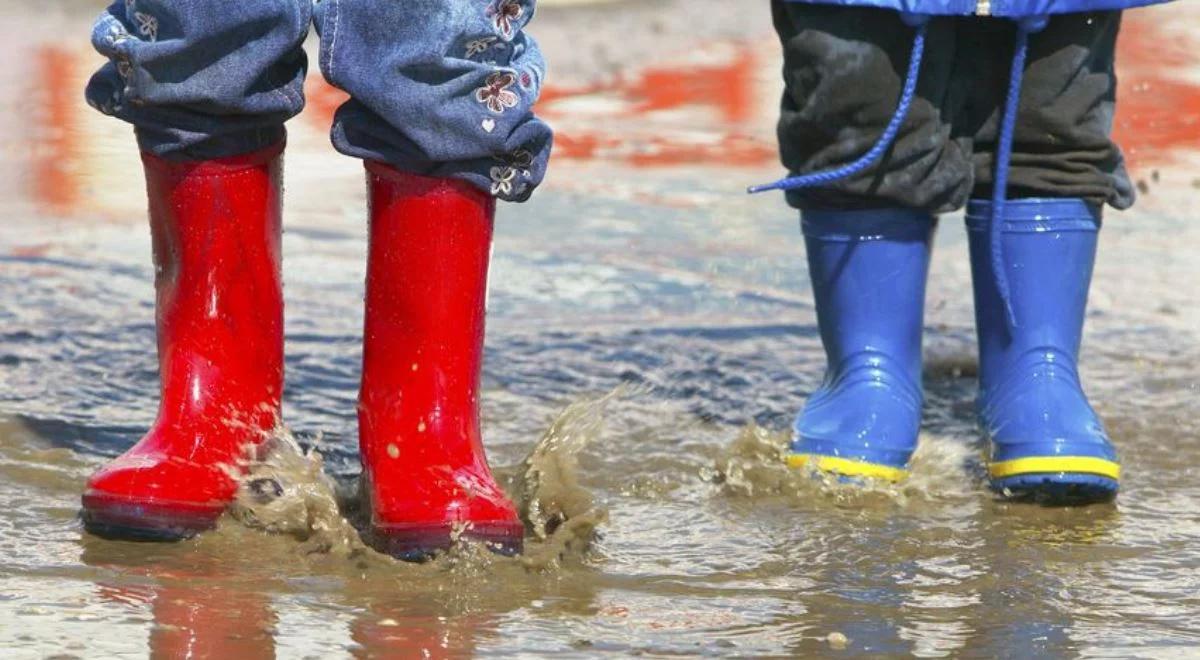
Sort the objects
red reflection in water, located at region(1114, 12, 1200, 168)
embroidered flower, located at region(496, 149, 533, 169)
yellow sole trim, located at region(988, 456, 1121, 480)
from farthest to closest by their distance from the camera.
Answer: red reflection in water, located at region(1114, 12, 1200, 168), yellow sole trim, located at region(988, 456, 1121, 480), embroidered flower, located at region(496, 149, 533, 169)

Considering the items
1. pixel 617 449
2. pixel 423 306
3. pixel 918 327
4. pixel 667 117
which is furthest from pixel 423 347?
pixel 667 117

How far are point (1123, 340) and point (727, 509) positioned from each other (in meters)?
1.18

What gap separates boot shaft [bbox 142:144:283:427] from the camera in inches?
86.0

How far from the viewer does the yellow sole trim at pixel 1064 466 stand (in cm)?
242

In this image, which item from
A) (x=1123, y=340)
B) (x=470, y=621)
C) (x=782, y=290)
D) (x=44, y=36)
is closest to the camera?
(x=470, y=621)

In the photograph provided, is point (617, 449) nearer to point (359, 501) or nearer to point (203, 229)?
point (359, 501)

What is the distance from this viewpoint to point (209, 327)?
7.20ft

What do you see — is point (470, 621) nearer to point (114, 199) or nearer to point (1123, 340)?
point (1123, 340)

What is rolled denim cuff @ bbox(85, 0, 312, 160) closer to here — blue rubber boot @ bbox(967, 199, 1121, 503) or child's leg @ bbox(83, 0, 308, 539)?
child's leg @ bbox(83, 0, 308, 539)

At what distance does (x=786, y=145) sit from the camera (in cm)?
261

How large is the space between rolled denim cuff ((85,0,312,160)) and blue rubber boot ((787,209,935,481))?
30.0 inches

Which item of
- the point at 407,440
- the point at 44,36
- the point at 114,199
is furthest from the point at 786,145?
the point at 44,36

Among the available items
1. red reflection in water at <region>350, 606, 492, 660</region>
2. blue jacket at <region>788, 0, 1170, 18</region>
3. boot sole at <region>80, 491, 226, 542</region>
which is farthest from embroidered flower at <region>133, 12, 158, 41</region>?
blue jacket at <region>788, 0, 1170, 18</region>

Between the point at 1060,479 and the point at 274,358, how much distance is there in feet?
3.06
